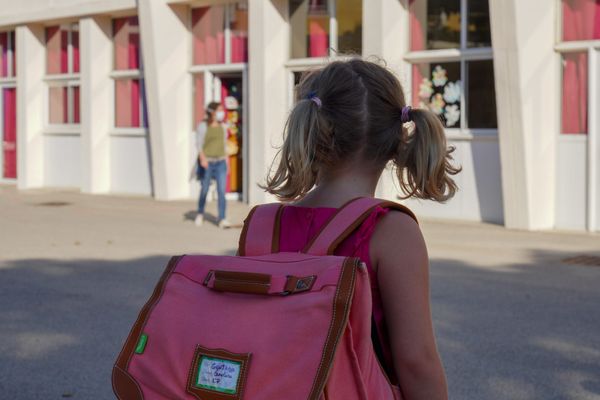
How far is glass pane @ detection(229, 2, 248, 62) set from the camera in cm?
2038

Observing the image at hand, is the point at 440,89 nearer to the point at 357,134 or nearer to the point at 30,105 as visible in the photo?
the point at 30,105

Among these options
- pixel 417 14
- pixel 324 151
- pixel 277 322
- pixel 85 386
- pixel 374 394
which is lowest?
pixel 85 386

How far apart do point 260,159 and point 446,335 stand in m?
11.6

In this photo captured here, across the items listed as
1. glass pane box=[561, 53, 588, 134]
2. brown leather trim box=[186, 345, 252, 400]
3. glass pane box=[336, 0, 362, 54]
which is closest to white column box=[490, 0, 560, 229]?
glass pane box=[561, 53, 588, 134]

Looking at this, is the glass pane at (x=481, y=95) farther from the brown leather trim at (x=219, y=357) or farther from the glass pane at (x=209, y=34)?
the brown leather trim at (x=219, y=357)

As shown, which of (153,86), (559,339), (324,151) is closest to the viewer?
(324,151)

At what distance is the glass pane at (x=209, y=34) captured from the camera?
20797 mm

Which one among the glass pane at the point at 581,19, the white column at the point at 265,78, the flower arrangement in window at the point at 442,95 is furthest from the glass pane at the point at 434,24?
the white column at the point at 265,78

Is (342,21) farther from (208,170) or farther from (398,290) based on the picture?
(398,290)

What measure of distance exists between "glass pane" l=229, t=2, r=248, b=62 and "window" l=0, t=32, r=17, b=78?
799 cm

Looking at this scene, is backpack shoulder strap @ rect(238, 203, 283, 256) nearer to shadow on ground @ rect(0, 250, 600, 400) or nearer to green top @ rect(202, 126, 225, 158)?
shadow on ground @ rect(0, 250, 600, 400)

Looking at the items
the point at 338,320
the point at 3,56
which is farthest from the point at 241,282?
the point at 3,56

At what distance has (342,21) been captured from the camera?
18.4m

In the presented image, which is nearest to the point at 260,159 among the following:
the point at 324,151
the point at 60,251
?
the point at 60,251
